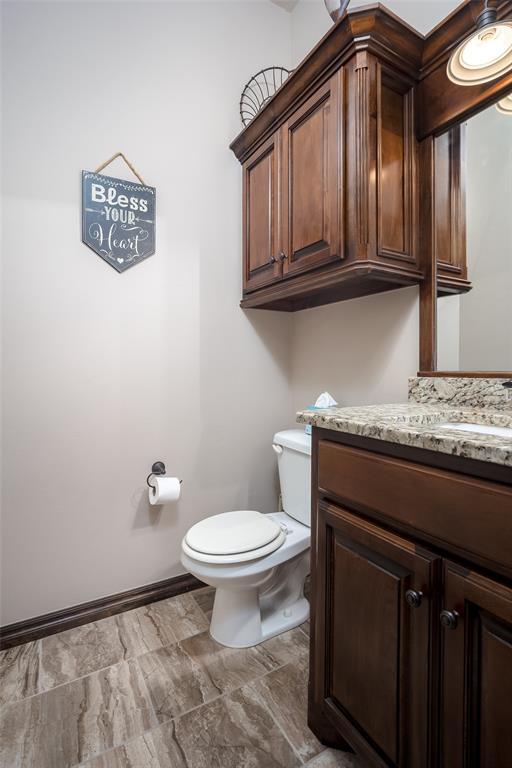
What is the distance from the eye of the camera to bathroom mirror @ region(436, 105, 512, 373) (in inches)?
44.6

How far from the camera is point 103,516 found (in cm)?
166

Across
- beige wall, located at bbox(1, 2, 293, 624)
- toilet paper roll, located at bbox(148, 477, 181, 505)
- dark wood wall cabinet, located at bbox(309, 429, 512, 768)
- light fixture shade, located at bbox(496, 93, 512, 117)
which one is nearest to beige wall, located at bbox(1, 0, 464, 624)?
beige wall, located at bbox(1, 2, 293, 624)

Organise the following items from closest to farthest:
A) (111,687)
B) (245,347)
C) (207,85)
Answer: (111,687) < (207,85) < (245,347)

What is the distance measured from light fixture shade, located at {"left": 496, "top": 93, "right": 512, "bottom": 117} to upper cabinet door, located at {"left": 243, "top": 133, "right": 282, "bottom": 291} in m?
0.80

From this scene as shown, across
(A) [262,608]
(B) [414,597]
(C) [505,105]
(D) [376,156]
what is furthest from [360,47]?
(A) [262,608]

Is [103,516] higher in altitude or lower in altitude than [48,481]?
lower

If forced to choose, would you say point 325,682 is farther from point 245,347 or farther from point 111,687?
point 245,347

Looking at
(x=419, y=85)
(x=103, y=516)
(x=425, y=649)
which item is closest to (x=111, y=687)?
(x=103, y=516)

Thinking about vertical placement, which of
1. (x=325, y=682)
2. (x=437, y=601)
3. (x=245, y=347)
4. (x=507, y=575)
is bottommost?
(x=325, y=682)

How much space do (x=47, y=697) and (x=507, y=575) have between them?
1488 mm

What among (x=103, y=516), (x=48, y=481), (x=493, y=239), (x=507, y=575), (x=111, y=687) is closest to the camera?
(x=507, y=575)

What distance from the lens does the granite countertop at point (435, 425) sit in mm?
626

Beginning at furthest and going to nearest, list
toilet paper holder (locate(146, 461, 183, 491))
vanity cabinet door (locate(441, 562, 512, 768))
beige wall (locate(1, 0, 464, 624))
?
1. toilet paper holder (locate(146, 461, 183, 491))
2. beige wall (locate(1, 0, 464, 624))
3. vanity cabinet door (locate(441, 562, 512, 768))

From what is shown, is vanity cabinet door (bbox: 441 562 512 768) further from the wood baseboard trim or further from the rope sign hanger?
the rope sign hanger
